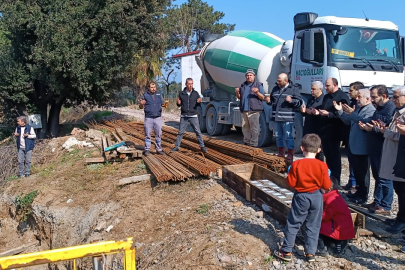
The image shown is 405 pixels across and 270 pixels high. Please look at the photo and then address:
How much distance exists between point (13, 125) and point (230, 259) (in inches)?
558

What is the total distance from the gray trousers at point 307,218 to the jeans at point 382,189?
1.80 meters

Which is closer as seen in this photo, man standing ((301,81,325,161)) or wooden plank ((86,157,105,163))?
man standing ((301,81,325,161))

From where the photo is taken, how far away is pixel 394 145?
4.71 metres

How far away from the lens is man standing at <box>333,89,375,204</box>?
18.6 feet

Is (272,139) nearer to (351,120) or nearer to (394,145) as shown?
(351,120)

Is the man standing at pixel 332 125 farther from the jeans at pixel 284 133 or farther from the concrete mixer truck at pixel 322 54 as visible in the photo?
the concrete mixer truck at pixel 322 54

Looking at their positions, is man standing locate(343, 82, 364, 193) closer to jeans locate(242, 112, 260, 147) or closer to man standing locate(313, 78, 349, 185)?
man standing locate(313, 78, 349, 185)

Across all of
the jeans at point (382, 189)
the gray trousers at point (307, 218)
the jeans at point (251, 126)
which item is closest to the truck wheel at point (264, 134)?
the jeans at point (251, 126)

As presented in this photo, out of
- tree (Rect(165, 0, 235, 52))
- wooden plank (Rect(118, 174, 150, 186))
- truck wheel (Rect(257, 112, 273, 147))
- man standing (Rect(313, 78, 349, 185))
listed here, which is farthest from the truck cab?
tree (Rect(165, 0, 235, 52))

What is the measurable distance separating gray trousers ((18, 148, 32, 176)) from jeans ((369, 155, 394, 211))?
27.9 feet

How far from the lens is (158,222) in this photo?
619cm

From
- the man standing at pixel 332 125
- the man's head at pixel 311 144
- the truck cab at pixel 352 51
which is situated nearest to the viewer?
the man's head at pixel 311 144

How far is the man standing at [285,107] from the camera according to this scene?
24.2 feet

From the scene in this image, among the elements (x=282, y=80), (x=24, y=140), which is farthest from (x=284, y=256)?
(x=24, y=140)
